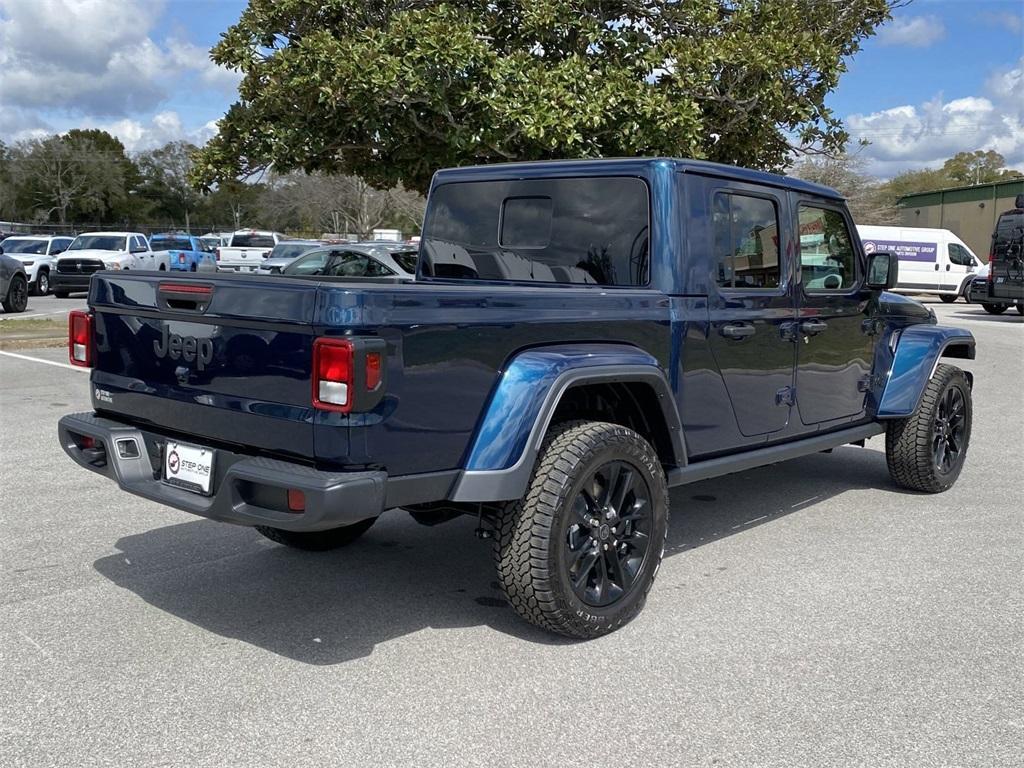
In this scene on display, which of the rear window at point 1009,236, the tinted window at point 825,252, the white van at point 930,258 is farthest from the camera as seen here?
the white van at point 930,258

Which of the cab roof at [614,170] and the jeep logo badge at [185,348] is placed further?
the cab roof at [614,170]

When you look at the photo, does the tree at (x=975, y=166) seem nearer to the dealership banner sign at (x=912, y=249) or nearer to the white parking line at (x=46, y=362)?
the dealership banner sign at (x=912, y=249)

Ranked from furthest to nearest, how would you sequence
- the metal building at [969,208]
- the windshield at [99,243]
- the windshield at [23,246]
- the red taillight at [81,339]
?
1. the metal building at [969,208]
2. the windshield at [23,246]
3. the windshield at [99,243]
4. the red taillight at [81,339]

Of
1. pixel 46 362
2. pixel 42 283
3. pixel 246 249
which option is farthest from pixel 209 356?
pixel 246 249

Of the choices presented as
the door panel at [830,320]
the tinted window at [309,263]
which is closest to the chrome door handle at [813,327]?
the door panel at [830,320]

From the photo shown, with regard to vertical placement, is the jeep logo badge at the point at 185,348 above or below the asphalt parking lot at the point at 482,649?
above

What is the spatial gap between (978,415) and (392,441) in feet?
26.8

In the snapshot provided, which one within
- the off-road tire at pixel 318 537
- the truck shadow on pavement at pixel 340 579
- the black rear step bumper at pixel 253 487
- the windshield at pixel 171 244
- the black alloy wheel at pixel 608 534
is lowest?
the truck shadow on pavement at pixel 340 579

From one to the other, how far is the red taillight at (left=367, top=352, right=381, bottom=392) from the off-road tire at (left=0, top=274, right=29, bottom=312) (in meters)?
18.9

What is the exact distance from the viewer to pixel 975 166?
8956cm

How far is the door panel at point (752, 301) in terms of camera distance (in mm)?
4793

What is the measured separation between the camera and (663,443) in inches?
179

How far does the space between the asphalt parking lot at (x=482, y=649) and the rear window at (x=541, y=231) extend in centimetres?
146

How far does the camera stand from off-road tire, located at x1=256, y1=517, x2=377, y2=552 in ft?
16.6
